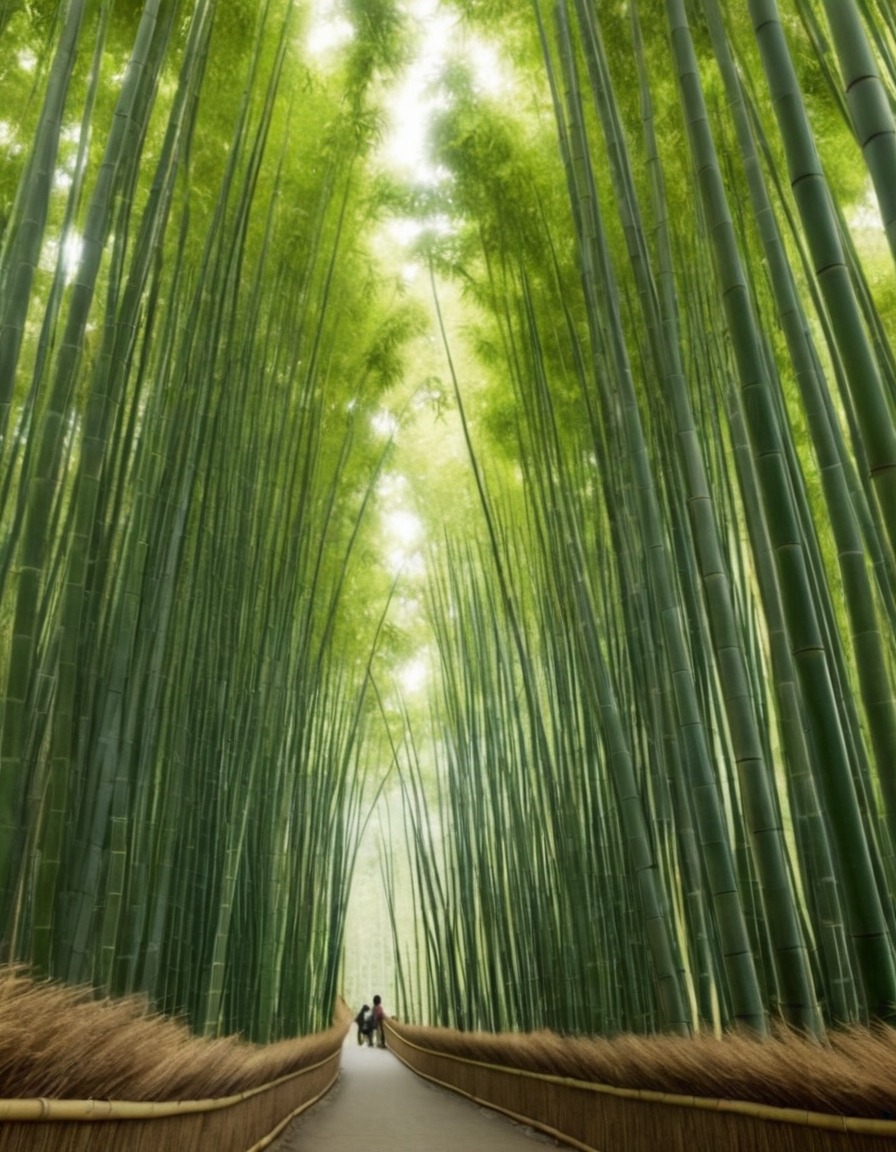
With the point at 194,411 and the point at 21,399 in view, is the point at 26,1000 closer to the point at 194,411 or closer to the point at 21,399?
the point at 194,411

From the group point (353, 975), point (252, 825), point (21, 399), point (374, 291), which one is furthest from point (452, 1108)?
point (353, 975)

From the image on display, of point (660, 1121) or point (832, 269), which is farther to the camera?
point (660, 1121)

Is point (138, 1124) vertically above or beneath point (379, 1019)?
beneath

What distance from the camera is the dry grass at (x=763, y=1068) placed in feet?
3.94

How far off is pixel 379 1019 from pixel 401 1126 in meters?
9.75

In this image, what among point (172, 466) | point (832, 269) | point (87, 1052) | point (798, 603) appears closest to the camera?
point (87, 1052)

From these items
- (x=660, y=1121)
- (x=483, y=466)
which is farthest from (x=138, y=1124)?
(x=483, y=466)

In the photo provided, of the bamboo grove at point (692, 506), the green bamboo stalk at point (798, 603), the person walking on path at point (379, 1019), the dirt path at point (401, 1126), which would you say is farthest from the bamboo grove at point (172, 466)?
the person walking on path at point (379, 1019)

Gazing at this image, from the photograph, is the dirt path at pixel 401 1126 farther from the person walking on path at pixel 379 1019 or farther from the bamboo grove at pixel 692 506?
the person walking on path at pixel 379 1019

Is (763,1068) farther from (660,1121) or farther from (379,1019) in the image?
(379,1019)

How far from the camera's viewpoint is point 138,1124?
150 centimetres

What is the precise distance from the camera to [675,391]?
90.0 inches

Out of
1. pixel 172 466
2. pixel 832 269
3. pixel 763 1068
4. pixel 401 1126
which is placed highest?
pixel 172 466

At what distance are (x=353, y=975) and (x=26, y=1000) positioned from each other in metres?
23.4
